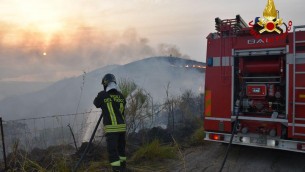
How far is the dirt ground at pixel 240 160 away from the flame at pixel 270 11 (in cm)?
301

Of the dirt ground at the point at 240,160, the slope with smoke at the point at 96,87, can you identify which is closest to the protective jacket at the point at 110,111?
the dirt ground at the point at 240,160

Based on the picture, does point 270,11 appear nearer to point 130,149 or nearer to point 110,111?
point 110,111

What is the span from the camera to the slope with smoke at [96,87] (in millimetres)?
28547

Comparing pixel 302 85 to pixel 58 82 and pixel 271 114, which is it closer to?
pixel 271 114

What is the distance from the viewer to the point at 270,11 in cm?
647

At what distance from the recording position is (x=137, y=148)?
734 centimetres

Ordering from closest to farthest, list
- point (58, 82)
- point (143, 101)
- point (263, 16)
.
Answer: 1. point (263, 16)
2. point (143, 101)
3. point (58, 82)

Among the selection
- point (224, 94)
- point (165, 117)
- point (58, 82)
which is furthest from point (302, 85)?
point (58, 82)

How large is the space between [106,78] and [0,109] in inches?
1685

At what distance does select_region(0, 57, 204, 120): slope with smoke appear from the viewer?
→ 28.5 metres

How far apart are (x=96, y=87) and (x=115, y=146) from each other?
33.0 m

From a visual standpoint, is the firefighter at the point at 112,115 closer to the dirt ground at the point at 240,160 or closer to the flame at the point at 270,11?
the dirt ground at the point at 240,160

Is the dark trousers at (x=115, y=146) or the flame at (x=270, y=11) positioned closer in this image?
the dark trousers at (x=115, y=146)

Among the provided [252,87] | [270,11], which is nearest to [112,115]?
[252,87]
